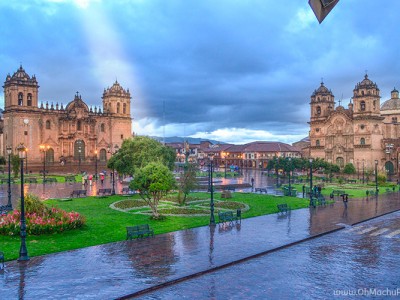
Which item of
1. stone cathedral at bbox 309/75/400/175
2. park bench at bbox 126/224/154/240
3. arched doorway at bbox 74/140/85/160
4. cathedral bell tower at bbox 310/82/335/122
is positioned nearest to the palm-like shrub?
park bench at bbox 126/224/154/240

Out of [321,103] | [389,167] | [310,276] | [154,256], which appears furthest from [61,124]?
[310,276]

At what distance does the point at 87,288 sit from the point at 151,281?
1751 millimetres

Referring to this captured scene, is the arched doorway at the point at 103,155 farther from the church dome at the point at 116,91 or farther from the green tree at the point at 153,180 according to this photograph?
the green tree at the point at 153,180

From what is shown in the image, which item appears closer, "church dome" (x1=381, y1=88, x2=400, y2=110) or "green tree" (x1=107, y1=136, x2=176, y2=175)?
"green tree" (x1=107, y1=136, x2=176, y2=175)

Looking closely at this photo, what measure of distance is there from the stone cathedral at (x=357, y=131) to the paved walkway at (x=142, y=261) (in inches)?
2187

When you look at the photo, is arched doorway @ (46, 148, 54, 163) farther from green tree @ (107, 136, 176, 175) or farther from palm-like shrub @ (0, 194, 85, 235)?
palm-like shrub @ (0, 194, 85, 235)

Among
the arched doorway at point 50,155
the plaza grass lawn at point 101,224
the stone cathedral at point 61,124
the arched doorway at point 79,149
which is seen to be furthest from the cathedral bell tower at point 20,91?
the plaza grass lawn at point 101,224

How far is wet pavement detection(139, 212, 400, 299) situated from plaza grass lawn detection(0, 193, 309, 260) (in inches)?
238

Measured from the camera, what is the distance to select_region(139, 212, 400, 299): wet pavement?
1018 centimetres

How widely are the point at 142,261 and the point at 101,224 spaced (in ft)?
23.3

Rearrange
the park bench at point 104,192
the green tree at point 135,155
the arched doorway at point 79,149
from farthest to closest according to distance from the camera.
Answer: the arched doorway at point 79,149, the green tree at point 135,155, the park bench at point 104,192

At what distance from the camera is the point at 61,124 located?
72.8 meters

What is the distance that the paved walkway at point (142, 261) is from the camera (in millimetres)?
10367

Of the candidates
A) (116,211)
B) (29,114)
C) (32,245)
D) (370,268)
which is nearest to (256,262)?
(370,268)
